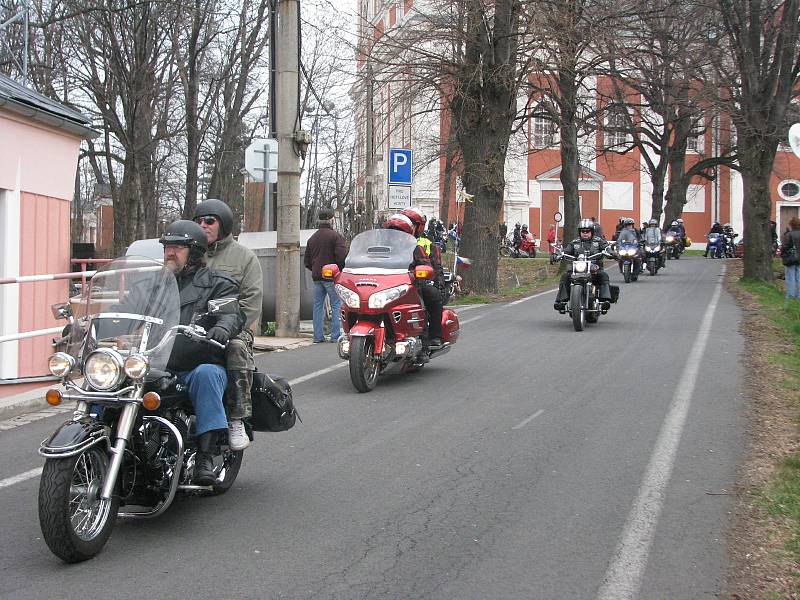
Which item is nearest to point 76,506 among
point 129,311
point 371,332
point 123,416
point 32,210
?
point 123,416

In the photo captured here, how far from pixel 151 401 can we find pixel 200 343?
740mm

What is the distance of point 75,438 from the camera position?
16.2ft

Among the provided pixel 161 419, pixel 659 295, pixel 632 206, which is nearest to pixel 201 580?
pixel 161 419

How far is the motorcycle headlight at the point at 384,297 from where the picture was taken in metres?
10.5

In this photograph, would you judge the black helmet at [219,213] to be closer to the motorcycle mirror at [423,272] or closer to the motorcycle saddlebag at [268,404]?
the motorcycle saddlebag at [268,404]

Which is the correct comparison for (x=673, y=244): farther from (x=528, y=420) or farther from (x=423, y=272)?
(x=528, y=420)

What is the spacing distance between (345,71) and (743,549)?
19.5 m

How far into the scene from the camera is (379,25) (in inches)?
953

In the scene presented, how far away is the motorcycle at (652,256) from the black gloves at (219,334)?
25.8 meters

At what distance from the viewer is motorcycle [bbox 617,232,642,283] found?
2728 cm

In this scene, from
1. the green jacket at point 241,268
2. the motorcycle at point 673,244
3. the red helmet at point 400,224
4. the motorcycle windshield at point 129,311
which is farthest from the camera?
the motorcycle at point 673,244

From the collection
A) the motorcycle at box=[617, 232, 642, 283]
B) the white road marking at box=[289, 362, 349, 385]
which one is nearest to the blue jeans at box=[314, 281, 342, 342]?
the white road marking at box=[289, 362, 349, 385]

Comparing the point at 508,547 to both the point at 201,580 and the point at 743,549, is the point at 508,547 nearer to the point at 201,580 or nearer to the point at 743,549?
the point at 743,549

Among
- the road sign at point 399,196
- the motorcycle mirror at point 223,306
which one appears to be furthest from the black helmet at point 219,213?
the road sign at point 399,196
